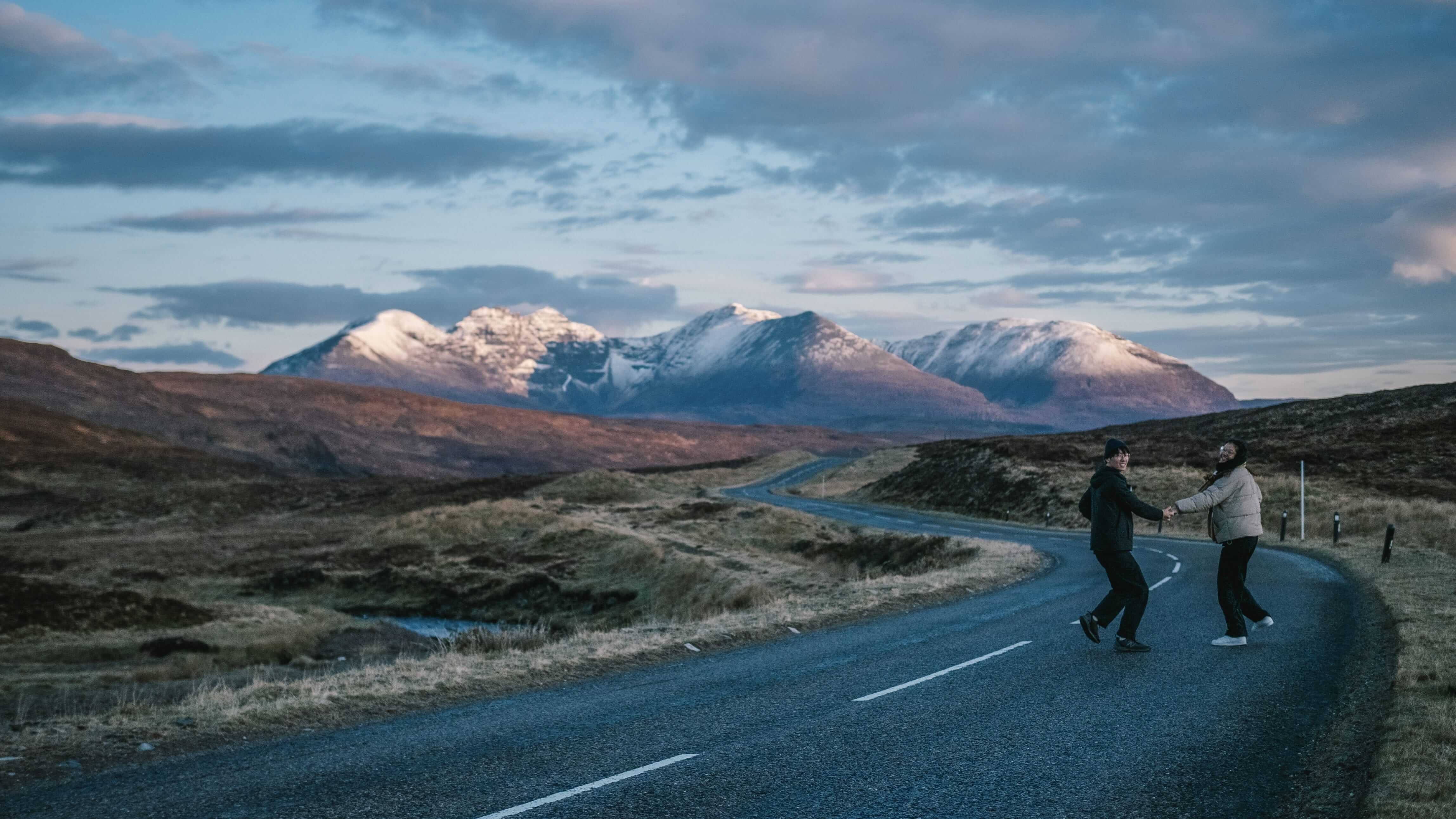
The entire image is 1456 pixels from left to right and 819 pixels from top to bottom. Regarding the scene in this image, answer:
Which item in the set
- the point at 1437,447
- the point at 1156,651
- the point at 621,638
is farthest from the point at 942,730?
the point at 1437,447

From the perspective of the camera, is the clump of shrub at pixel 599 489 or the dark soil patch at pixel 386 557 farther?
the clump of shrub at pixel 599 489

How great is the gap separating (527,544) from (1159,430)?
2294 inches

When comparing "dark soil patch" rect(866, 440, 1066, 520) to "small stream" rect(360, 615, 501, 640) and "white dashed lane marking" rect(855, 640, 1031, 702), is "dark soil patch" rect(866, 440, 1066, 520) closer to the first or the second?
"small stream" rect(360, 615, 501, 640)

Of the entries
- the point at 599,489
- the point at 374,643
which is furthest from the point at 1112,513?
the point at 599,489

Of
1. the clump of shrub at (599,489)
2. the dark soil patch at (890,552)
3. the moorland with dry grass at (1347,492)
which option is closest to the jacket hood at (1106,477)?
the moorland with dry grass at (1347,492)

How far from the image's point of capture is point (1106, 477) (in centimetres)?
1271

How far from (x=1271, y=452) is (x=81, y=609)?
195 ft

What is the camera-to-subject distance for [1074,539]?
38656 mm

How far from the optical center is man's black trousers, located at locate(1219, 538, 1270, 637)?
12.7 metres

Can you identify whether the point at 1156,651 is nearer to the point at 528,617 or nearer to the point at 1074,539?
the point at 1074,539

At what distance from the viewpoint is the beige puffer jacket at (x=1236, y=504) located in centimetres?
1256

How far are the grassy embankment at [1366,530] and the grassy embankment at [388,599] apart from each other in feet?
25.9

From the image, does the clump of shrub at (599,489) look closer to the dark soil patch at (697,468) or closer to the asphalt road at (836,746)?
the dark soil patch at (697,468)

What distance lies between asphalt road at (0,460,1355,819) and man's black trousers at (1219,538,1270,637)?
365 mm
